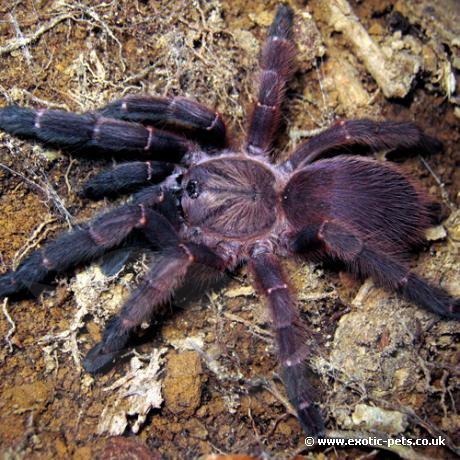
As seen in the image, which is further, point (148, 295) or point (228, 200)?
point (228, 200)

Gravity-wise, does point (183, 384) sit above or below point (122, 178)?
below

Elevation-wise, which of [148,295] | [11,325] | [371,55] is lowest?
[11,325]

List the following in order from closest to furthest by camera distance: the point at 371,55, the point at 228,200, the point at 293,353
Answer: the point at 293,353, the point at 228,200, the point at 371,55

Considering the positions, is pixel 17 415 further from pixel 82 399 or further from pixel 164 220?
pixel 164 220

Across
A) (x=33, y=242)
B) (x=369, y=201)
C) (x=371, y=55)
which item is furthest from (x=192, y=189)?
(x=371, y=55)

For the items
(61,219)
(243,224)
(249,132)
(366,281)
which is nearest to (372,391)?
(366,281)

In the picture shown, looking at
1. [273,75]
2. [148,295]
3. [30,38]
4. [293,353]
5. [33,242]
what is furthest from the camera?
[273,75]

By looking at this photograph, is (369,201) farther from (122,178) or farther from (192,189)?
(122,178)
